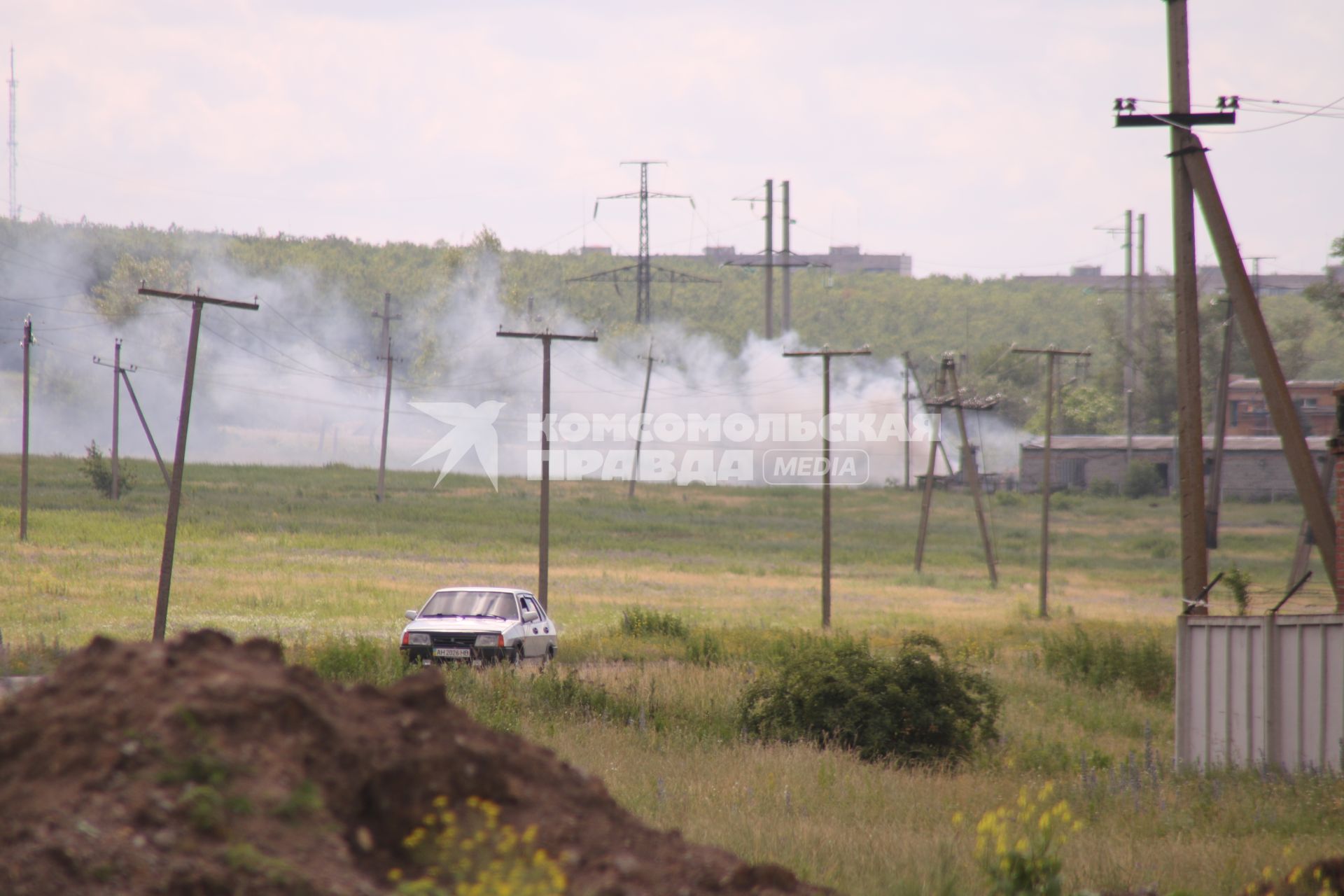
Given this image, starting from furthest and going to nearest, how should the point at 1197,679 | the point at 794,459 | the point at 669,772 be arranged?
the point at 794,459, the point at 1197,679, the point at 669,772

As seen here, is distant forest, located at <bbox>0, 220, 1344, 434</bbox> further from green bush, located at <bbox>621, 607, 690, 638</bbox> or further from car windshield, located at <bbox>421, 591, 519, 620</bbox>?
car windshield, located at <bbox>421, 591, 519, 620</bbox>

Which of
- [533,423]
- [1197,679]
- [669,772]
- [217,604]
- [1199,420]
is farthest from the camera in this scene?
[533,423]

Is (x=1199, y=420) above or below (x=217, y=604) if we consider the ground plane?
above

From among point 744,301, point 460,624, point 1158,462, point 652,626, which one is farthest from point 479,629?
point 744,301

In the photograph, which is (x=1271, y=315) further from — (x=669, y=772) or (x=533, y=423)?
(x=669, y=772)

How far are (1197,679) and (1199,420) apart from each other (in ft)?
10.4

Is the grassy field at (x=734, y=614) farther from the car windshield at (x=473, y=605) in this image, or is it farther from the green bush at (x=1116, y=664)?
the car windshield at (x=473, y=605)

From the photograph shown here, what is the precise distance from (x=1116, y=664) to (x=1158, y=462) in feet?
199

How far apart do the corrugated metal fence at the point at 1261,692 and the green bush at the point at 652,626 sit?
13.3 meters

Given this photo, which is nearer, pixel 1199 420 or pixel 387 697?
pixel 387 697

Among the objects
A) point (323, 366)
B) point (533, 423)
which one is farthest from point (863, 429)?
point (323, 366)

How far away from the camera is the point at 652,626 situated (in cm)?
2656

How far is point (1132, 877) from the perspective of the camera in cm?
731

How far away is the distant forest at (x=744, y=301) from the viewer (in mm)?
104125
